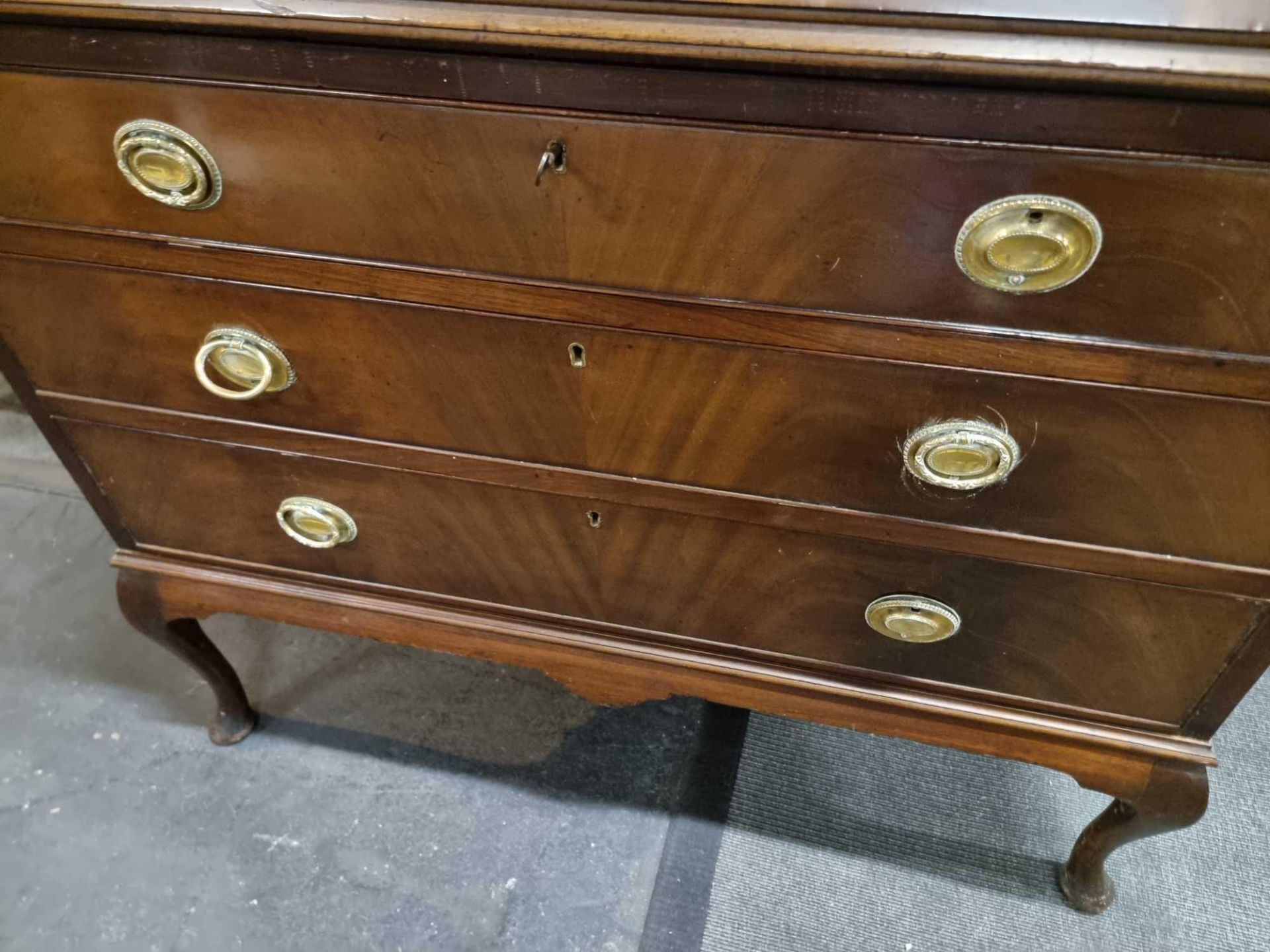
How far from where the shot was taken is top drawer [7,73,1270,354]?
0.51 m

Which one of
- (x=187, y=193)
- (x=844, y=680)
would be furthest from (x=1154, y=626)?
(x=187, y=193)

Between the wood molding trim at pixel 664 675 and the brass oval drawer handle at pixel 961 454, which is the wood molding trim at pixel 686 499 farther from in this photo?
the wood molding trim at pixel 664 675

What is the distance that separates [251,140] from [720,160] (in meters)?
0.33

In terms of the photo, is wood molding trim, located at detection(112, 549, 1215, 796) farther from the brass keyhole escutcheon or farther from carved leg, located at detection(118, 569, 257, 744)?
the brass keyhole escutcheon

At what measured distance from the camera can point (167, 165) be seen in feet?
2.09

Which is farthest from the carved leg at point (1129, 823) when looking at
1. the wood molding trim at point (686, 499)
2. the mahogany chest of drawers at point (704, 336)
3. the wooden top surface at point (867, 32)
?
the wooden top surface at point (867, 32)

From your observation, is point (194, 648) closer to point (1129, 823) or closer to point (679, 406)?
point (679, 406)

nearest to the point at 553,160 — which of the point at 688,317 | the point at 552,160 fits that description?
the point at 552,160

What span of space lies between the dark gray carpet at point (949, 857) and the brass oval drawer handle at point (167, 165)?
0.90 m

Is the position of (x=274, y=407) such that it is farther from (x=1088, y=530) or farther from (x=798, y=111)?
(x=1088, y=530)

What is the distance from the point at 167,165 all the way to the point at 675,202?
37 cm

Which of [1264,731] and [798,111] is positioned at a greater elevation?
[798,111]

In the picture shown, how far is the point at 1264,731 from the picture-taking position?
1.19m

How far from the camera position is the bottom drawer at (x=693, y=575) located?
2.36 feet
